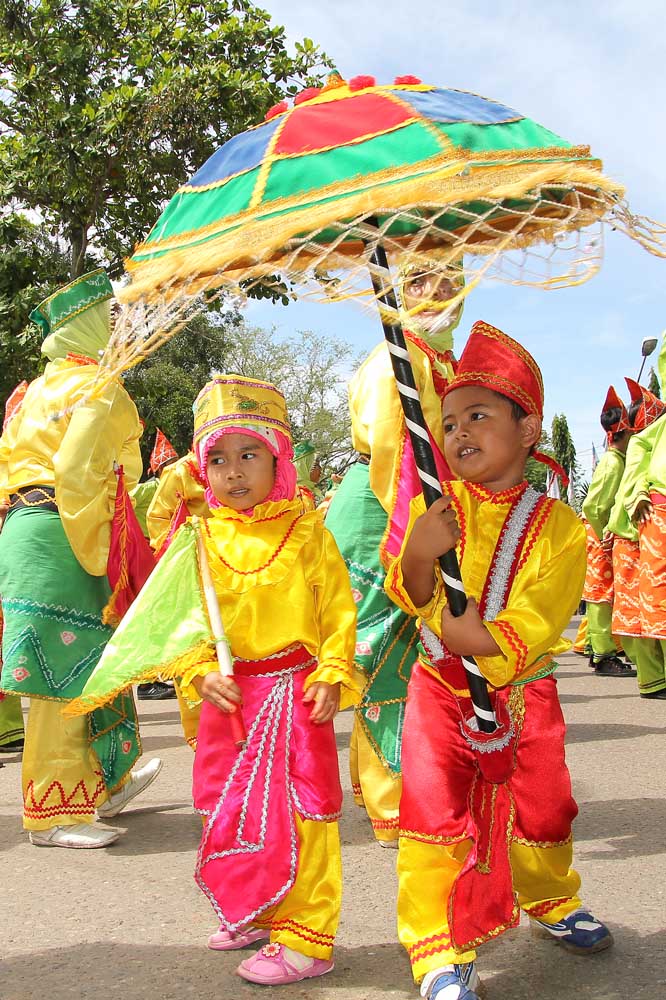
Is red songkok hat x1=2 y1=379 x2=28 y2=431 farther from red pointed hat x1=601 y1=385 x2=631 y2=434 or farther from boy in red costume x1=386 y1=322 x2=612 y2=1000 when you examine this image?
red pointed hat x1=601 y1=385 x2=631 y2=434

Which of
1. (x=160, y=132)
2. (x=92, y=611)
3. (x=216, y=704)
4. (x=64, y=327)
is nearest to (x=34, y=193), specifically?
(x=160, y=132)

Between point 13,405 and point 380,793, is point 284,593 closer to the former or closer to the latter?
point 380,793

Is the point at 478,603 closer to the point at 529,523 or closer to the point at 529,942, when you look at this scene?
the point at 529,523

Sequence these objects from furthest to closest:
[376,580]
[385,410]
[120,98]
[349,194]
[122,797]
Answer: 1. [120,98]
2. [122,797]
3. [376,580]
4. [385,410]
5. [349,194]

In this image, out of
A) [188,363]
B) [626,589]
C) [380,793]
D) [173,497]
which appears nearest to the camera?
[380,793]

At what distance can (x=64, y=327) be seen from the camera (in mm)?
4977

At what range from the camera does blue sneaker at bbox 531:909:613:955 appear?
2967 millimetres

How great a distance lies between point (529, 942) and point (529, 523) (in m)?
1.29

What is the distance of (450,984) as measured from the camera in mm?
2570

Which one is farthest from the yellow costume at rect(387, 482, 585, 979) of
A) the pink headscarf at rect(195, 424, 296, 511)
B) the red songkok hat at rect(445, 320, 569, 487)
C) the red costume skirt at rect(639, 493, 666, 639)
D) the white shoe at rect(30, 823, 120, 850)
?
the red costume skirt at rect(639, 493, 666, 639)

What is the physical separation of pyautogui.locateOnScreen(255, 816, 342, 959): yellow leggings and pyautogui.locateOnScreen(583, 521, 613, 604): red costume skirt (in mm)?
6967

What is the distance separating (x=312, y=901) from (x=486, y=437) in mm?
1455

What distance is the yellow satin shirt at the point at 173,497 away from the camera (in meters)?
5.20

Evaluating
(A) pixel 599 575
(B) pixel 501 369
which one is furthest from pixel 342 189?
(A) pixel 599 575
